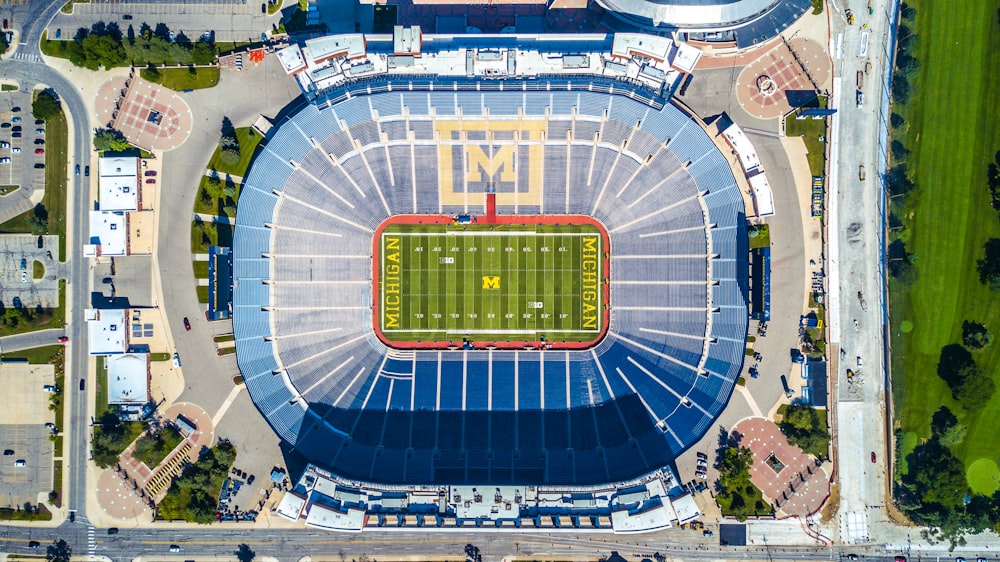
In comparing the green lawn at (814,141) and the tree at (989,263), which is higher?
the green lawn at (814,141)

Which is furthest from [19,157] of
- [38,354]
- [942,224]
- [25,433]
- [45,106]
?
[942,224]

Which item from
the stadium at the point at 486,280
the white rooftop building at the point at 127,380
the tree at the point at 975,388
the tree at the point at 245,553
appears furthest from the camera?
the white rooftop building at the point at 127,380

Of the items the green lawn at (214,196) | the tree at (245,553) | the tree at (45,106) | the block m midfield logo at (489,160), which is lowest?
→ the tree at (245,553)

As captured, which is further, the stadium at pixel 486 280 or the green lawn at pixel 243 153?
the green lawn at pixel 243 153

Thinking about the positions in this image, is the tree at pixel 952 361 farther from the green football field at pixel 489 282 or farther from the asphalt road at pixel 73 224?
the asphalt road at pixel 73 224

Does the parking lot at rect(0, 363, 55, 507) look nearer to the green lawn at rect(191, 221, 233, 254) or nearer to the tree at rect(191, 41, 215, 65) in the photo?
the green lawn at rect(191, 221, 233, 254)

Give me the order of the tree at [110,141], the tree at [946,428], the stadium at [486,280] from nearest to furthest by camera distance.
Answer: the tree at [946,428], the stadium at [486,280], the tree at [110,141]

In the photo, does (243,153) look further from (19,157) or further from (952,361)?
(952,361)

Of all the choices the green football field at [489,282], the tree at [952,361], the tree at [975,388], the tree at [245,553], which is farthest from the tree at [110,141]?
the tree at [975,388]
